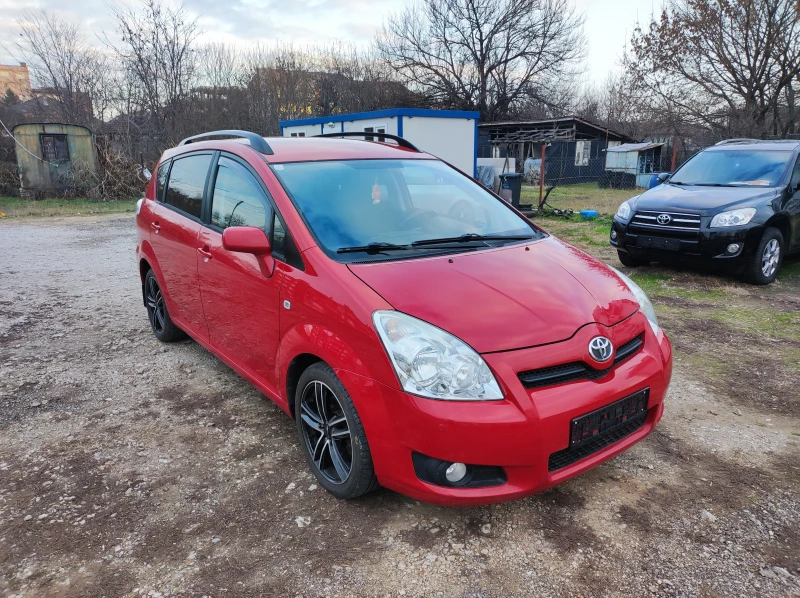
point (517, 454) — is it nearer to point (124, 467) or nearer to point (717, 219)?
point (124, 467)

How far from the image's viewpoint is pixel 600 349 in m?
2.42

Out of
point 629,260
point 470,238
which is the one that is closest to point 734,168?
point 629,260

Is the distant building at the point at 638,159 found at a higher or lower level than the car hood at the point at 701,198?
higher

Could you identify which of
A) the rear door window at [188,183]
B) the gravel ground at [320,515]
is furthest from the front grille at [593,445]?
the rear door window at [188,183]

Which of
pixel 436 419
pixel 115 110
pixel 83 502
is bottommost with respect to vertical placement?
pixel 83 502

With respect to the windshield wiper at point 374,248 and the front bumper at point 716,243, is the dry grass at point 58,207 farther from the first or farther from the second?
the windshield wiper at point 374,248

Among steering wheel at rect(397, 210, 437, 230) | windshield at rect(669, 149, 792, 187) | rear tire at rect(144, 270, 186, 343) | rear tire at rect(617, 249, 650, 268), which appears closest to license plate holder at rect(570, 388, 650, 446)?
steering wheel at rect(397, 210, 437, 230)

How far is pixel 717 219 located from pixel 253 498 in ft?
19.7

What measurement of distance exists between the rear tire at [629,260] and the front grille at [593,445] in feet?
17.8

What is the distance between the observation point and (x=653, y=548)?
239 centimetres

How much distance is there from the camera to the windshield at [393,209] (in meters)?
2.88

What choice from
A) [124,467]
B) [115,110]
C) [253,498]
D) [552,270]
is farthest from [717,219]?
[115,110]

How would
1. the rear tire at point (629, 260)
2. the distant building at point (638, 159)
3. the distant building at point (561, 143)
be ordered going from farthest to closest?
1. the distant building at point (561, 143)
2. the distant building at point (638, 159)
3. the rear tire at point (629, 260)

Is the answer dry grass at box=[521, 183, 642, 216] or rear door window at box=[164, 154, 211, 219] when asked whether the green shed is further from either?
rear door window at box=[164, 154, 211, 219]
